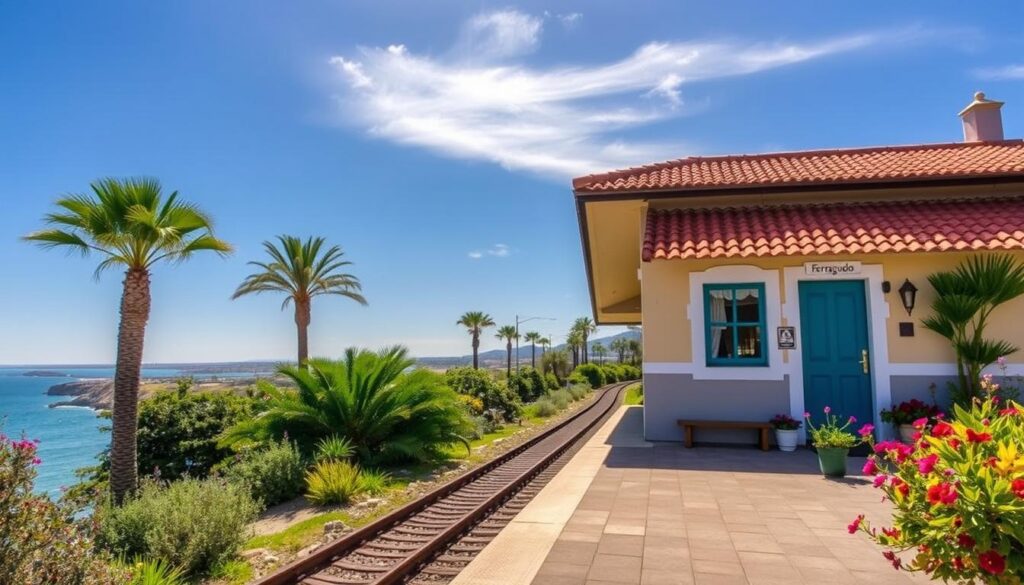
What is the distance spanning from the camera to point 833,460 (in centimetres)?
733

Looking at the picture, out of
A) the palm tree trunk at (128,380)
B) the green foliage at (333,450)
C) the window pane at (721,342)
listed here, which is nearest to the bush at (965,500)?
the window pane at (721,342)

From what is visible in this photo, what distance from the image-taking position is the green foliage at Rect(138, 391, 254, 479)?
1345cm

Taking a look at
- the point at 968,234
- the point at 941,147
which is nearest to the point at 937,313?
the point at 968,234

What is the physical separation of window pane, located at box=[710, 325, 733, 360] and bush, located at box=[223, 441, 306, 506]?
25.6 ft

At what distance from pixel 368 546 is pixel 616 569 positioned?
10.1 ft

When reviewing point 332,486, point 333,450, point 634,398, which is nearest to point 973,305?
point 332,486

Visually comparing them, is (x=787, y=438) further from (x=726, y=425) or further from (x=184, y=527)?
(x=184, y=527)

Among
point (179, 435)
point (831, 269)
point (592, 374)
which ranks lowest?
point (592, 374)

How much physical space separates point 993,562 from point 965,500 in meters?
0.28

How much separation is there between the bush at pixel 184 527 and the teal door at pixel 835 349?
9130 mm

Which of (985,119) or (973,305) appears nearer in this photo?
(973,305)

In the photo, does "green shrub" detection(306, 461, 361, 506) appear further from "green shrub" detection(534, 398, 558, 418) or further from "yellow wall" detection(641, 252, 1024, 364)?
"green shrub" detection(534, 398, 558, 418)

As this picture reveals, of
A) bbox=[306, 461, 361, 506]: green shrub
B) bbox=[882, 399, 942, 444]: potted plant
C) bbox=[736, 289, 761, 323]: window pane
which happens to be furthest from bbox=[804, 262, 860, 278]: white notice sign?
bbox=[306, 461, 361, 506]: green shrub

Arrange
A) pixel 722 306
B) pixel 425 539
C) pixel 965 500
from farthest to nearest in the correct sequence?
pixel 722 306, pixel 425 539, pixel 965 500
